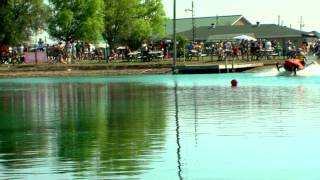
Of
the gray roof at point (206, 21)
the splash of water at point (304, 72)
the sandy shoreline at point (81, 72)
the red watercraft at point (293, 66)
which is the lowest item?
the sandy shoreline at point (81, 72)

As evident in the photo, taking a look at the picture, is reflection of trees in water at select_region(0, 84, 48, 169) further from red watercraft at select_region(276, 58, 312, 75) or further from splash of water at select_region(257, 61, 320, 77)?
splash of water at select_region(257, 61, 320, 77)

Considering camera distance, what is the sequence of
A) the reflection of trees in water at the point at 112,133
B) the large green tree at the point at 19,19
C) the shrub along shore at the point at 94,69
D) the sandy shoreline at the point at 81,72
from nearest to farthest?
1. the reflection of trees in water at the point at 112,133
2. the sandy shoreline at the point at 81,72
3. the shrub along shore at the point at 94,69
4. the large green tree at the point at 19,19

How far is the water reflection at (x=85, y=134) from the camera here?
1306 centimetres

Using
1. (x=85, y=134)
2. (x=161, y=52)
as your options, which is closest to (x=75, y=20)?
(x=161, y=52)

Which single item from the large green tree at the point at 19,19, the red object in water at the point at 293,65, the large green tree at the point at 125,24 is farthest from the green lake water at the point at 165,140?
the large green tree at the point at 125,24

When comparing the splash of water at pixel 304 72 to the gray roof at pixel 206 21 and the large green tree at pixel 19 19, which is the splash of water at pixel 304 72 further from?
the gray roof at pixel 206 21

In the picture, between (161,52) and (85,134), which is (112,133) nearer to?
(85,134)

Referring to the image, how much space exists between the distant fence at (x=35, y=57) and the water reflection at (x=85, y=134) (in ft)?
122

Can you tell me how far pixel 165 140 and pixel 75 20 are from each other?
198ft

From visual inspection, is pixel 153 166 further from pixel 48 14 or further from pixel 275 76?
pixel 48 14

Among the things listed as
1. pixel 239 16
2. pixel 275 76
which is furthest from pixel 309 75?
pixel 239 16

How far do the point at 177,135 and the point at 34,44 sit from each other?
221 feet

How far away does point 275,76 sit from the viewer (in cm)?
5041

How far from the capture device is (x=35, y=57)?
66812 mm
